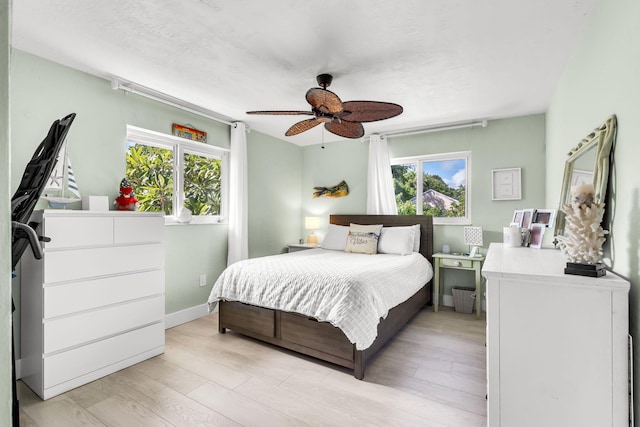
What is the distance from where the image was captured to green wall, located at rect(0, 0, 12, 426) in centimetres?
54

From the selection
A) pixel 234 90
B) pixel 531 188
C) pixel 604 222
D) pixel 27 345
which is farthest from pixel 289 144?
pixel 604 222

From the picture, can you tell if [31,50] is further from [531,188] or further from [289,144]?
[531,188]

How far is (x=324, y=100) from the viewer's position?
7.25 feet

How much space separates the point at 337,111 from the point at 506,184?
2539 millimetres

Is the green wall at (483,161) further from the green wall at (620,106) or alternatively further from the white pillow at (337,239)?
the green wall at (620,106)

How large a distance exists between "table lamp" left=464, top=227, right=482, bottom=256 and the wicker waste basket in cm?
45

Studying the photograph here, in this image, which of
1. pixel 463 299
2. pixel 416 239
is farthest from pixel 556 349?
pixel 416 239

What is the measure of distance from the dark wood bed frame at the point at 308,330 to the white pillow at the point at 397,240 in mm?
621

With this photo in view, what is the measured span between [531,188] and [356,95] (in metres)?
2.33

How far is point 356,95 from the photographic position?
3041mm

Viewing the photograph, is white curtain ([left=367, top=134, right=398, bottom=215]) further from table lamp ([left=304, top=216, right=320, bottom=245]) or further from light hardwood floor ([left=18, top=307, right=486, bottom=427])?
light hardwood floor ([left=18, top=307, right=486, bottom=427])

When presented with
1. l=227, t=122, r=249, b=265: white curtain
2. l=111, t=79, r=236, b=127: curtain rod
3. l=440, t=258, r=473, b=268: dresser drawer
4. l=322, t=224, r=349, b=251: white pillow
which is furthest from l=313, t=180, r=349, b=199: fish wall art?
l=111, t=79, r=236, b=127: curtain rod

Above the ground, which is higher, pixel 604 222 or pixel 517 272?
pixel 604 222

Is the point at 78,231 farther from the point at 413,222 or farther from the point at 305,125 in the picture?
the point at 413,222
